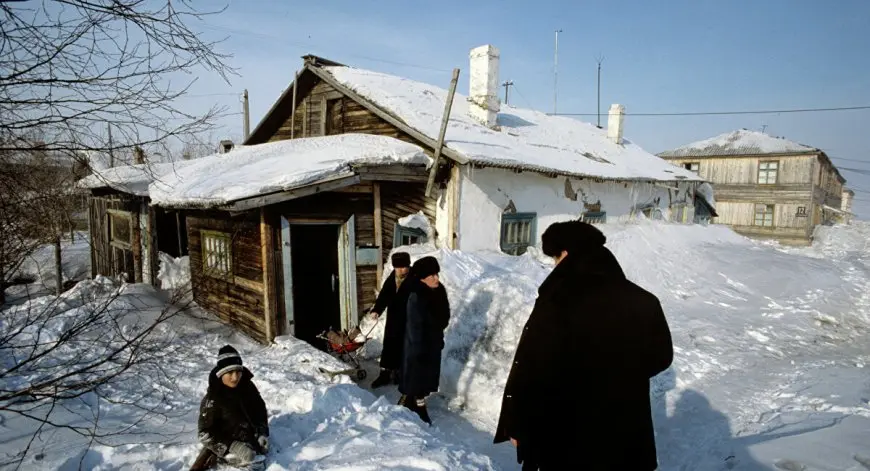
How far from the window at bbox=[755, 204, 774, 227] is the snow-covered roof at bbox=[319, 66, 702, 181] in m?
15.0

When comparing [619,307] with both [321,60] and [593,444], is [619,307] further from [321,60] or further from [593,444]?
[321,60]

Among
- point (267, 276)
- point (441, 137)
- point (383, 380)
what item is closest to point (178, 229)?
point (267, 276)

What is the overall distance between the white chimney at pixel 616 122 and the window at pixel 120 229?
57.1 feet

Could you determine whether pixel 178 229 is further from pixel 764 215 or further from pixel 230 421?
pixel 764 215

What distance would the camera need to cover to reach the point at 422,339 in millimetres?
4855

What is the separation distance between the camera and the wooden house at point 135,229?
1098 cm

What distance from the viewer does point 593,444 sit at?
240 cm

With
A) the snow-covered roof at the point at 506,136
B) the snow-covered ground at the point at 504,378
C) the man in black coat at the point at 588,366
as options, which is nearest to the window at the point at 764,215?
the snow-covered roof at the point at 506,136

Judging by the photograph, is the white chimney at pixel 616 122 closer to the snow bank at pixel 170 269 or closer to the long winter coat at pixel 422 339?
the long winter coat at pixel 422 339

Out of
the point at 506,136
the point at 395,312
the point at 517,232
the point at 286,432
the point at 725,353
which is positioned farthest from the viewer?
the point at 506,136

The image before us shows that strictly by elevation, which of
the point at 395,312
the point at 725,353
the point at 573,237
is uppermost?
the point at 573,237

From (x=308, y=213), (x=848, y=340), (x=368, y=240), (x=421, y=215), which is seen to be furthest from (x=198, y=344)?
(x=848, y=340)

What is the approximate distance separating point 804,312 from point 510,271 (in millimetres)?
5884

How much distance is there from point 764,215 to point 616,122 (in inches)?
671
